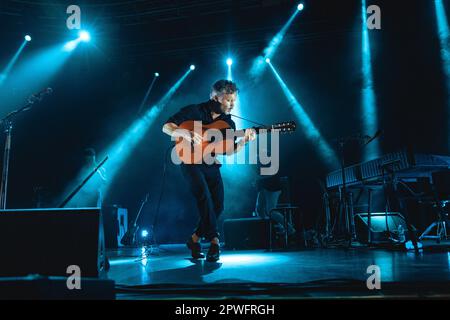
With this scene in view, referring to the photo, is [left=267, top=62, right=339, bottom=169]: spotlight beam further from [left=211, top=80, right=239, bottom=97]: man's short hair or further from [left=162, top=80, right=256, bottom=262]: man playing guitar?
[left=211, top=80, right=239, bottom=97]: man's short hair

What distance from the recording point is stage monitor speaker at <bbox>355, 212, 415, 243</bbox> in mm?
4988

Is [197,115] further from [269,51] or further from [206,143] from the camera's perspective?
[269,51]

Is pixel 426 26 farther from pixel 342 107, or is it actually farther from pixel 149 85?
pixel 149 85

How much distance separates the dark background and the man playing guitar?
4.18 m

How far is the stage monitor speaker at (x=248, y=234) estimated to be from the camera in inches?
219

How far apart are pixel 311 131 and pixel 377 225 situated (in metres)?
3.36

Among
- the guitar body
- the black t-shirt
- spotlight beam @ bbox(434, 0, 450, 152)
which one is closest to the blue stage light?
the black t-shirt

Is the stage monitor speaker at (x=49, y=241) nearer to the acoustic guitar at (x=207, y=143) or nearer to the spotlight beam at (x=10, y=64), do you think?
the acoustic guitar at (x=207, y=143)

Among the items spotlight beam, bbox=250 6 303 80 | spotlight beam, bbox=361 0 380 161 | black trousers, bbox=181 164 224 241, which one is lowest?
black trousers, bbox=181 164 224 241

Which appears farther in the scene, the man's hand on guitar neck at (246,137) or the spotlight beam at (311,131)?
the spotlight beam at (311,131)

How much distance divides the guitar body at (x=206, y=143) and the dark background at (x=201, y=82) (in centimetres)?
432

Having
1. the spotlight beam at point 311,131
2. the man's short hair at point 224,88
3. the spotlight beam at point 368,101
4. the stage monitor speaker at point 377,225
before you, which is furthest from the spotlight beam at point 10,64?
the stage monitor speaker at point 377,225

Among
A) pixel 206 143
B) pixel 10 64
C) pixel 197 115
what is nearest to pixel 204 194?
pixel 206 143
